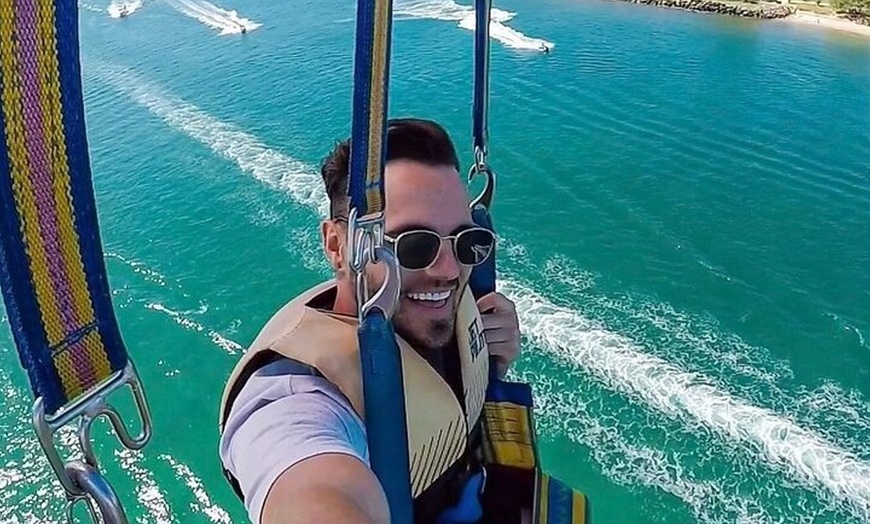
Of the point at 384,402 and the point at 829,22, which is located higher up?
the point at 384,402

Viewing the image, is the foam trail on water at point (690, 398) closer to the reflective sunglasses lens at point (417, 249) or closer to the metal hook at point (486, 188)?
the metal hook at point (486, 188)

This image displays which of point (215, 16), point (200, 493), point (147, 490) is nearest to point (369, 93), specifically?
point (200, 493)

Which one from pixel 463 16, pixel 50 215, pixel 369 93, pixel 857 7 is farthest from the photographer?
pixel 857 7

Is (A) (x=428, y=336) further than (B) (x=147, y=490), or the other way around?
(B) (x=147, y=490)

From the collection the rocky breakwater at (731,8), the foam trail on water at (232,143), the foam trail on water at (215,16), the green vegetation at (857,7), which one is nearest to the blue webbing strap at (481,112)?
the foam trail on water at (232,143)

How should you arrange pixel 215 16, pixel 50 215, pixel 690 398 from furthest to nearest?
pixel 215 16, pixel 690 398, pixel 50 215

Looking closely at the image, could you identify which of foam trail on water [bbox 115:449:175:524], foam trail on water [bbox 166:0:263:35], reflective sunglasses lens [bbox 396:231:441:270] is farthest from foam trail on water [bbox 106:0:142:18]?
reflective sunglasses lens [bbox 396:231:441:270]

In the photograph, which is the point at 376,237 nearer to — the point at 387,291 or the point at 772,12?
the point at 387,291
